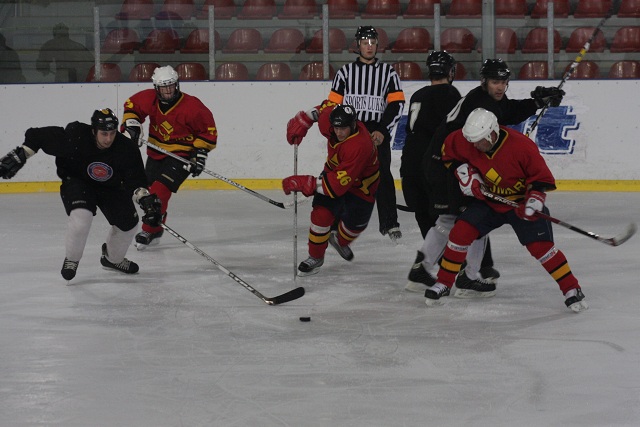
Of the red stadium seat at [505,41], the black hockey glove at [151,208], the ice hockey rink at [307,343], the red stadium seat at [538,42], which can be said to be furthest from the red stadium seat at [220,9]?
the black hockey glove at [151,208]

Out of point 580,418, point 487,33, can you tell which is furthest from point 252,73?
point 580,418

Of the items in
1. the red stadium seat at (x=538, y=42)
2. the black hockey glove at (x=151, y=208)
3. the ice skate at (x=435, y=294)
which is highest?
the red stadium seat at (x=538, y=42)

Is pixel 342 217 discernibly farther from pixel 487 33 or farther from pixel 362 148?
pixel 487 33

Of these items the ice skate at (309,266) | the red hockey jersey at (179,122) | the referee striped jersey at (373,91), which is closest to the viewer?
the ice skate at (309,266)

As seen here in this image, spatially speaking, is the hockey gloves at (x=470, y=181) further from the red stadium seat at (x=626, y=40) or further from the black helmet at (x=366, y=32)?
the red stadium seat at (x=626, y=40)

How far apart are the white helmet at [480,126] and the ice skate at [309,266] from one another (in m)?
1.17

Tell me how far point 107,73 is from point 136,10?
53 cm

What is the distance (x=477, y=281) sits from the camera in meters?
4.27

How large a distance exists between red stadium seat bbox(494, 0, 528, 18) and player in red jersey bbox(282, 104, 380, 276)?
332 centimetres

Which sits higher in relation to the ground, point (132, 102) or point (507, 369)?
point (132, 102)

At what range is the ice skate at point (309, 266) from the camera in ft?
15.4

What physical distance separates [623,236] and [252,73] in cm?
426

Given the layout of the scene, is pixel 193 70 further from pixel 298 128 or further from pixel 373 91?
pixel 298 128

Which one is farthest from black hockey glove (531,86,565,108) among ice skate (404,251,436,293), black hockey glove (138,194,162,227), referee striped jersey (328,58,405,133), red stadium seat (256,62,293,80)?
red stadium seat (256,62,293,80)
